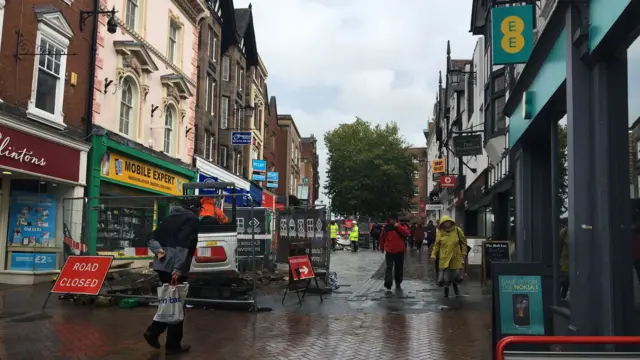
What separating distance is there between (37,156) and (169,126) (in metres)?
8.74

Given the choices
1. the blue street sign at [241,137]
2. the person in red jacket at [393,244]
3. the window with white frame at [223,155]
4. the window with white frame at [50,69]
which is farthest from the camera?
the window with white frame at [223,155]

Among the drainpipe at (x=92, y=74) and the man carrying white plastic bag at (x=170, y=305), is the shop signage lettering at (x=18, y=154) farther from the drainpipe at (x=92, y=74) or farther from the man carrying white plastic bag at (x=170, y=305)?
the man carrying white plastic bag at (x=170, y=305)

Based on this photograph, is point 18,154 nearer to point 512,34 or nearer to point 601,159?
point 512,34

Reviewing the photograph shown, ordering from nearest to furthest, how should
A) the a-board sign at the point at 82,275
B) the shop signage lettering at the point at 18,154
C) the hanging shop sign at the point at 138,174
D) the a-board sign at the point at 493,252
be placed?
the a-board sign at the point at 82,275 < the shop signage lettering at the point at 18,154 < the a-board sign at the point at 493,252 < the hanging shop sign at the point at 138,174

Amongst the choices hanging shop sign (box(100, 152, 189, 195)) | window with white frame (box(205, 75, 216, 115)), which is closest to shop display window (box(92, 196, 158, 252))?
hanging shop sign (box(100, 152, 189, 195))

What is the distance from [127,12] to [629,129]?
55.5 ft

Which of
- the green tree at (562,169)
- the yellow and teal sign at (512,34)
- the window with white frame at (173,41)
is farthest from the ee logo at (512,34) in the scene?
the window with white frame at (173,41)

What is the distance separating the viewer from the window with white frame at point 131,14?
18.6 m

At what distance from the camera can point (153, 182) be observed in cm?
2038

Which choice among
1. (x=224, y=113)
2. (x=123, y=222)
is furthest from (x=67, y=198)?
(x=224, y=113)

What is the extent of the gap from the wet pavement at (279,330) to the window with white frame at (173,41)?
13.1 m

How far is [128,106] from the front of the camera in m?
18.9

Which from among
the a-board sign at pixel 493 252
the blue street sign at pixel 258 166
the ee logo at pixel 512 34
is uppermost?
the blue street sign at pixel 258 166

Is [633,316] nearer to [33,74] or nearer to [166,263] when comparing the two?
[166,263]
